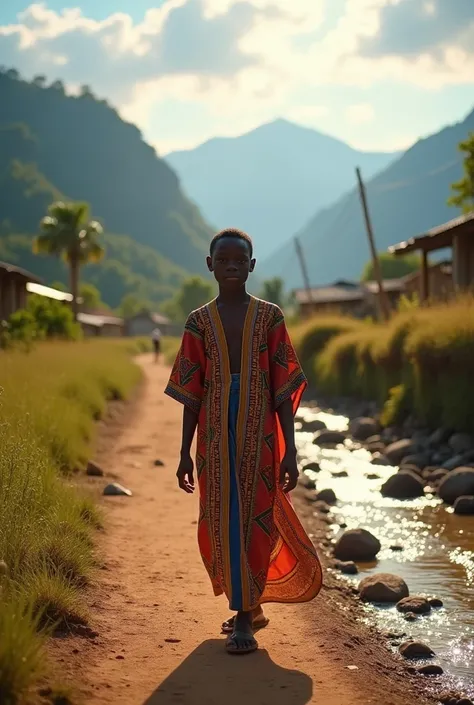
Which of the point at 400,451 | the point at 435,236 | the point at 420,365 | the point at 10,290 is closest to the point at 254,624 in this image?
the point at 400,451

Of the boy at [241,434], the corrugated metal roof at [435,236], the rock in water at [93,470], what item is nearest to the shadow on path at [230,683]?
the boy at [241,434]

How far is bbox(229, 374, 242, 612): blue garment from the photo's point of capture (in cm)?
435

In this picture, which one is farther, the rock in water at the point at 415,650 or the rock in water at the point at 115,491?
the rock in water at the point at 115,491

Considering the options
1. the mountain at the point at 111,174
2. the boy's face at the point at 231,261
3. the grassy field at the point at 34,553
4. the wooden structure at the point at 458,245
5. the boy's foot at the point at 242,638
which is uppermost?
the mountain at the point at 111,174

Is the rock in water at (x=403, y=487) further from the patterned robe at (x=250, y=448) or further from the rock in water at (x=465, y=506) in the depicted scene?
the patterned robe at (x=250, y=448)

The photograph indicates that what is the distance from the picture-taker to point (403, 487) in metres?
10.1

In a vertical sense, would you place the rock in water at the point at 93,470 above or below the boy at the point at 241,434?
below

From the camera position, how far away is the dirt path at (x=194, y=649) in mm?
3912

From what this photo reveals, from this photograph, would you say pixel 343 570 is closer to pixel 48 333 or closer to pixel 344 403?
pixel 344 403

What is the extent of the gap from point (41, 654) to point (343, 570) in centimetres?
369

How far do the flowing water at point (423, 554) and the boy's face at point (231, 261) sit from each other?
231 centimetres

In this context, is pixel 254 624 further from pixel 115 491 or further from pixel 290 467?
pixel 115 491

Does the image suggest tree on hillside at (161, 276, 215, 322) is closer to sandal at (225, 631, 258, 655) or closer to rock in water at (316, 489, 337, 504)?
rock in water at (316, 489, 337, 504)

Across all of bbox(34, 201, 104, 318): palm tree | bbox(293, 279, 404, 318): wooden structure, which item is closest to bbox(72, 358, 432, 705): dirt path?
bbox(34, 201, 104, 318): palm tree
